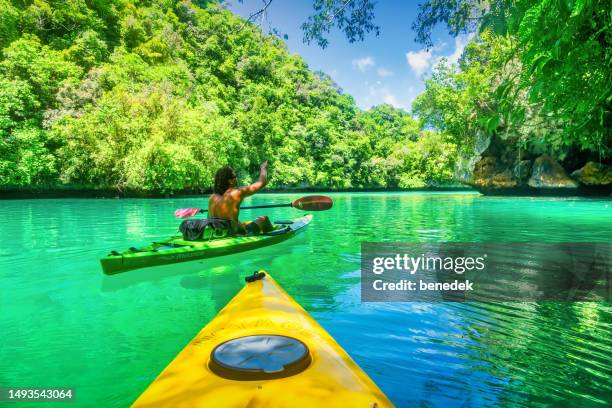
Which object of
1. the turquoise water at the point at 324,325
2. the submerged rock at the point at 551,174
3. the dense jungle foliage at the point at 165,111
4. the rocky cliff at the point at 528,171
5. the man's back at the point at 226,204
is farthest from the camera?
Answer: the dense jungle foliage at the point at 165,111

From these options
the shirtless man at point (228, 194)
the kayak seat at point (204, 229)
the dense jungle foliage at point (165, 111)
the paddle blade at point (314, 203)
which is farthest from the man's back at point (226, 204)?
the dense jungle foliage at point (165, 111)

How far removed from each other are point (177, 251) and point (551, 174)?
23.7m

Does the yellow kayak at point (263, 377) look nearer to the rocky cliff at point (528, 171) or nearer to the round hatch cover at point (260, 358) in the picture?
the round hatch cover at point (260, 358)

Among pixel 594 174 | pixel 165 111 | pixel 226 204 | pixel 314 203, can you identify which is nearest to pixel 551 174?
pixel 594 174

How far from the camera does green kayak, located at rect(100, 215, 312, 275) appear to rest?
15.8ft

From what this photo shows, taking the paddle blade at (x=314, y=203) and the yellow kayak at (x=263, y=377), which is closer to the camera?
the yellow kayak at (x=263, y=377)

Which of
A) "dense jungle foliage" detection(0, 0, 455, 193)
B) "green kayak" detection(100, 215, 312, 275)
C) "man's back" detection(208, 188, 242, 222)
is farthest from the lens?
"dense jungle foliage" detection(0, 0, 455, 193)

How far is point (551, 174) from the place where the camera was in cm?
2239

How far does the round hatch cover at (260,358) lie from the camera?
4.65ft

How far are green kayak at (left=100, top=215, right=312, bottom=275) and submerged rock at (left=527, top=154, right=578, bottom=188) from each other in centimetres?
2155

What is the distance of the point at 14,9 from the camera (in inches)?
1099

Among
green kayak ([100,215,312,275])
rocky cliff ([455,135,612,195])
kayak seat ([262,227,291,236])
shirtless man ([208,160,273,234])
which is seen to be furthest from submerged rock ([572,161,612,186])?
shirtless man ([208,160,273,234])

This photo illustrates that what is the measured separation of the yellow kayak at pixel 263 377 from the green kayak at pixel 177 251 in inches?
135

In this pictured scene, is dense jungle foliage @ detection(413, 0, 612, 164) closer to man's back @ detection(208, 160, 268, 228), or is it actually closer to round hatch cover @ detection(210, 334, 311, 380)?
round hatch cover @ detection(210, 334, 311, 380)
